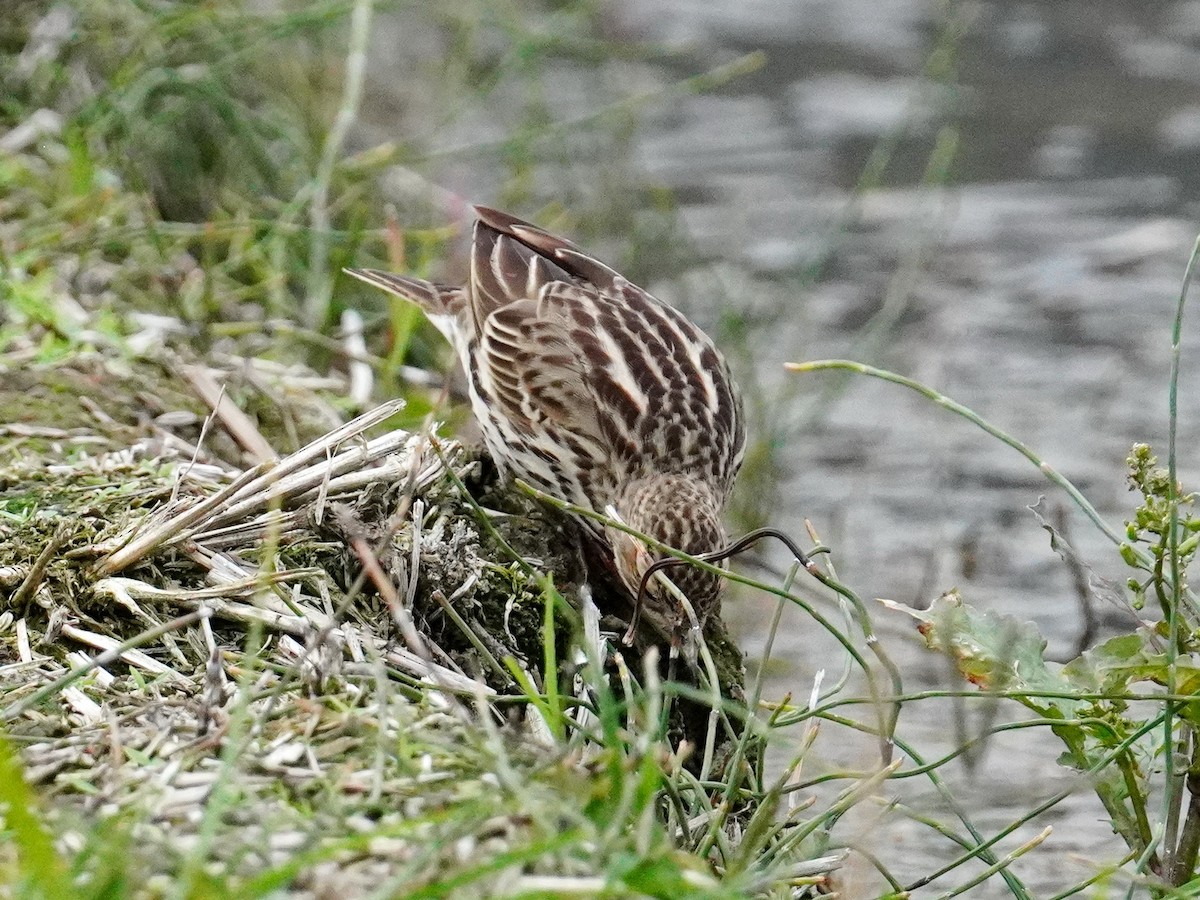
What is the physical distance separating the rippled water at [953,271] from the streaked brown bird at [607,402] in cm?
81

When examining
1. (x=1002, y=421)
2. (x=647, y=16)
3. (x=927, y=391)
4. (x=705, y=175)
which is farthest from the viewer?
(x=647, y=16)

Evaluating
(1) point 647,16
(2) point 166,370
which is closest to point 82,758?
(2) point 166,370

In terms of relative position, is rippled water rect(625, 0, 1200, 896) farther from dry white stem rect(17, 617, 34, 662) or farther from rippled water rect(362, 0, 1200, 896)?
dry white stem rect(17, 617, 34, 662)

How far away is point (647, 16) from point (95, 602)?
9.12 meters

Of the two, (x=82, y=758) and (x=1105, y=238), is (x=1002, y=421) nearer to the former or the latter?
(x=1105, y=238)

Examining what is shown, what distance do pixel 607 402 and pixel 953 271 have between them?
15.2ft

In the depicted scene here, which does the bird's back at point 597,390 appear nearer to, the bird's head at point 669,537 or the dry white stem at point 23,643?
the bird's head at point 669,537

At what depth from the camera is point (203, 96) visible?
710 centimetres

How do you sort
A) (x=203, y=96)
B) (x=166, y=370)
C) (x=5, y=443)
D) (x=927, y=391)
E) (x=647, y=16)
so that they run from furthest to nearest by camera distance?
(x=647, y=16)
(x=203, y=96)
(x=166, y=370)
(x=5, y=443)
(x=927, y=391)

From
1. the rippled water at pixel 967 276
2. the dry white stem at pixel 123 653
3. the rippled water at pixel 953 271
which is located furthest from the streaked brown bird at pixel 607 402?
the dry white stem at pixel 123 653

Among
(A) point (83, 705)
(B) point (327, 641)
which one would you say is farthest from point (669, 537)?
(A) point (83, 705)

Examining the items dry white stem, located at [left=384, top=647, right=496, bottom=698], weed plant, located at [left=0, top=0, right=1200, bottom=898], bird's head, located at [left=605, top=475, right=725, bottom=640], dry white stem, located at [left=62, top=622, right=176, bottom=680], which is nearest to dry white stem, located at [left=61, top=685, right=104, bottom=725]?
weed plant, located at [left=0, top=0, right=1200, bottom=898]

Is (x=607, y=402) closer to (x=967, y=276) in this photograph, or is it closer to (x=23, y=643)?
(x=23, y=643)

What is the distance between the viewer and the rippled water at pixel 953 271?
6.49 meters
